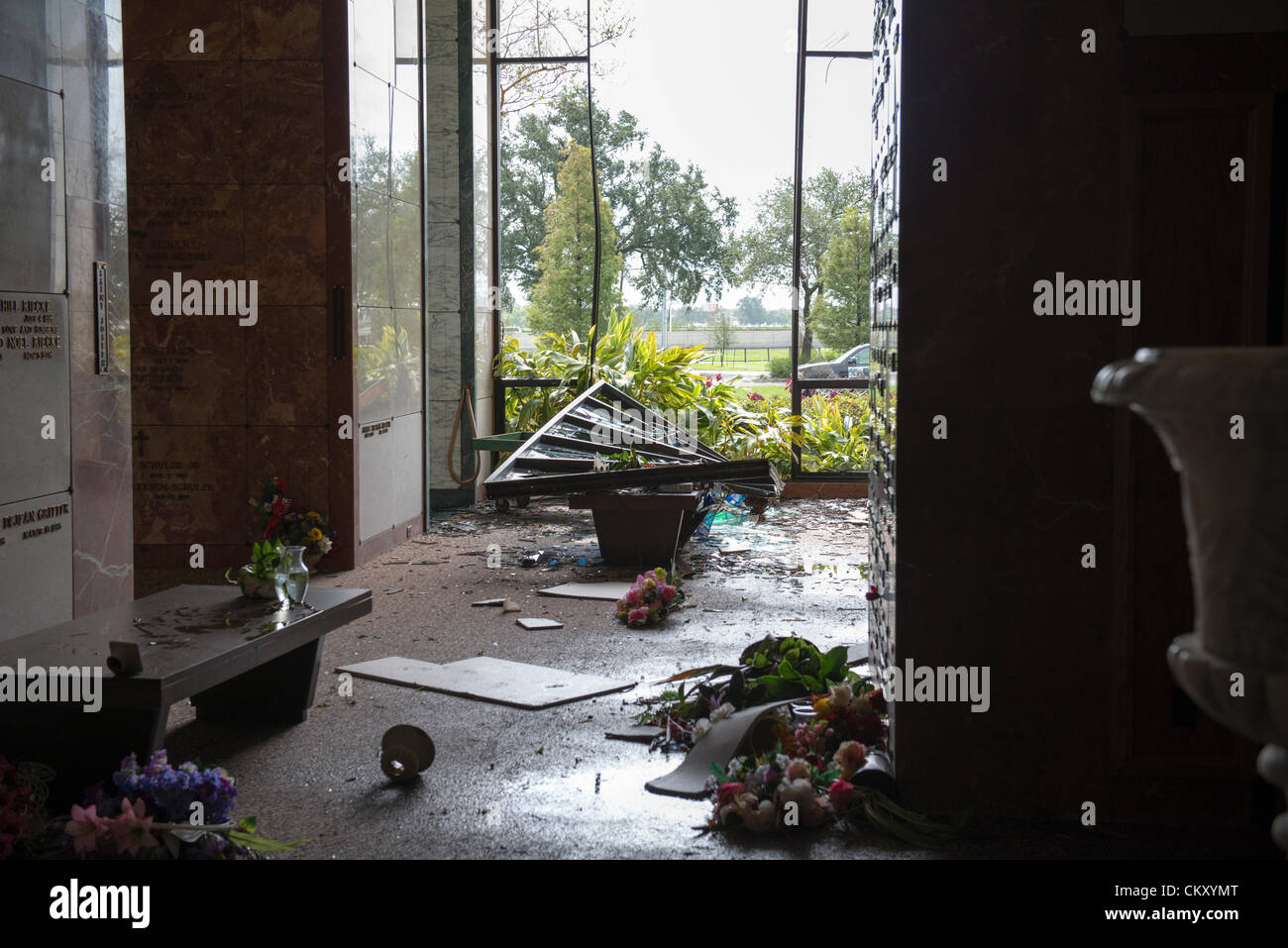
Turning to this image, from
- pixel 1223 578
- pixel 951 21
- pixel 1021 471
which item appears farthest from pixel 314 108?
pixel 1223 578

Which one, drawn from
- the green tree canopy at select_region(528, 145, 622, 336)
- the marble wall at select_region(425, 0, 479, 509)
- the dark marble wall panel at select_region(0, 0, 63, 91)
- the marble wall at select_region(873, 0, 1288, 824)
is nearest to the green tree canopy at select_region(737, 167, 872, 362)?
the green tree canopy at select_region(528, 145, 622, 336)

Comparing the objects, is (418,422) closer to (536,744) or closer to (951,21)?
(536,744)

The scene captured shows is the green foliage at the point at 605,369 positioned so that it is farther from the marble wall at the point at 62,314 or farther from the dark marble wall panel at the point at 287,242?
the marble wall at the point at 62,314

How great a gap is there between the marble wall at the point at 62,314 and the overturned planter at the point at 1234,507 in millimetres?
3470

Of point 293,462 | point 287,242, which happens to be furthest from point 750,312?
point 293,462

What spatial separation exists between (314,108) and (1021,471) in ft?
15.2

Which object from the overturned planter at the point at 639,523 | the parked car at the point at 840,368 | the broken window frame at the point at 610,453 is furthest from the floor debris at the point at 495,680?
the parked car at the point at 840,368

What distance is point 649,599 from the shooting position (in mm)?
5414

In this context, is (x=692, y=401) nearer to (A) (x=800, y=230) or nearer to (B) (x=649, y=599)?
(A) (x=800, y=230)

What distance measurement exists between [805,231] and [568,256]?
200 centimetres

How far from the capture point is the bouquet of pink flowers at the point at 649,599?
17.5ft

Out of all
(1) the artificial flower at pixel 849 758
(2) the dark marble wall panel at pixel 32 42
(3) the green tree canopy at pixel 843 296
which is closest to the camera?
(1) the artificial flower at pixel 849 758

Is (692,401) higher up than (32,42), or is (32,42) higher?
(32,42)

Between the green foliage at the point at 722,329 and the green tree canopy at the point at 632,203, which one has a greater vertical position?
the green tree canopy at the point at 632,203
